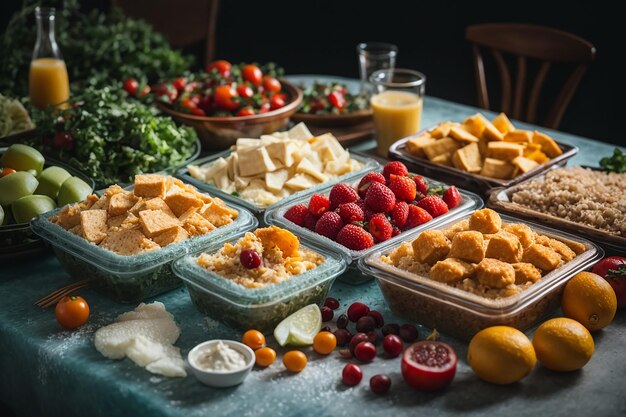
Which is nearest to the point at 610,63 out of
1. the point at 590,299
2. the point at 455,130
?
the point at 455,130

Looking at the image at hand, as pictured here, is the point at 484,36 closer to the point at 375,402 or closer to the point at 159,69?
the point at 159,69

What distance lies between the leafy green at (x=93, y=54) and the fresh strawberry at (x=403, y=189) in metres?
2.10

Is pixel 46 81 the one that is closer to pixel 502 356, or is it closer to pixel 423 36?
pixel 502 356

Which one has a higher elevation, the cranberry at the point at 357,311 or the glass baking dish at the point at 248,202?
the glass baking dish at the point at 248,202

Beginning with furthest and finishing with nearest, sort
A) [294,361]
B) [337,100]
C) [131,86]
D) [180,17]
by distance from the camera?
[180,17], [131,86], [337,100], [294,361]

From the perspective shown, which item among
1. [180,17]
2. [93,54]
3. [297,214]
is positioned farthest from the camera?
[180,17]

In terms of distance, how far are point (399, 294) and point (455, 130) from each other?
1.32 meters

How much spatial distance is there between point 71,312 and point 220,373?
1.99ft

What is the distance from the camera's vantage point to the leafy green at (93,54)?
14.8ft

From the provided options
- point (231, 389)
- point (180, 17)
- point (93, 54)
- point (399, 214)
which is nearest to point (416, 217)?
point (399, 214)

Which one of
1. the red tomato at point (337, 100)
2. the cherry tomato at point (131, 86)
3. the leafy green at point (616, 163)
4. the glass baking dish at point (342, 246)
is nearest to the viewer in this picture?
the glass baking dish at point (342, 246)

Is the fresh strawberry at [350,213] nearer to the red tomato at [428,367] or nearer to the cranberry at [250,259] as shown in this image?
the cranberry at [250,259]

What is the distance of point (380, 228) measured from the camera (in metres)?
2.74

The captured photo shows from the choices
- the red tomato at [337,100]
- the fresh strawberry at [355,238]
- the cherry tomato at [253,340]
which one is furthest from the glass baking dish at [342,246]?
the red tomato at [337,100]
